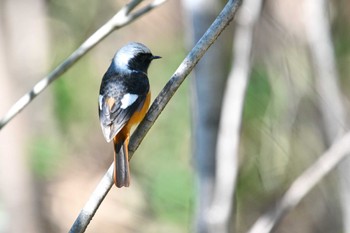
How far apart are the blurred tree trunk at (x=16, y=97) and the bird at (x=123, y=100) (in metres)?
4.56

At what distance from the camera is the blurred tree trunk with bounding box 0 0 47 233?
27.5 feet

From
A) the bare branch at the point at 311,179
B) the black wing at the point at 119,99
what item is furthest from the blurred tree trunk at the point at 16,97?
the black wing at the point at 119,99

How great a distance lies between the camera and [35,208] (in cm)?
845

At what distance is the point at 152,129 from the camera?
823 cm

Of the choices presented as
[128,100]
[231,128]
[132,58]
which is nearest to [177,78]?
[128,100]

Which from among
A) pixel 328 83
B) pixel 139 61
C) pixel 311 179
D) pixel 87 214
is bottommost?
pixel 311 179

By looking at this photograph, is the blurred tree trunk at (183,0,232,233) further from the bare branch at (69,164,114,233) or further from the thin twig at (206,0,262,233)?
the bare branch at (69,164,114,233)

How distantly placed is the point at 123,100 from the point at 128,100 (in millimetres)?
49

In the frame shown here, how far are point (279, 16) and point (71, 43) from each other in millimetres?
Result: 4481

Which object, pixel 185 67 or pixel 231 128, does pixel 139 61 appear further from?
pixel 185 67

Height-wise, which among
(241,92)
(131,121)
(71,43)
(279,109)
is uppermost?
(131,121)

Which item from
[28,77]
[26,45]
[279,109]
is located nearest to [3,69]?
[28,77]

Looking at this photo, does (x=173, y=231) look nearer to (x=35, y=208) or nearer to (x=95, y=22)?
(x=35, y=208)

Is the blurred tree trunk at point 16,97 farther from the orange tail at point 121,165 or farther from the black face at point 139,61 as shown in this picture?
the orange tail at point 121,165
